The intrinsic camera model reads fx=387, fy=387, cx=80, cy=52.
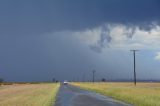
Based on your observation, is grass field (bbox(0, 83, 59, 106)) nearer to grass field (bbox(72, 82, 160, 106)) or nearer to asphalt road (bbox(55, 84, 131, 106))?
asphalt road (bbox(55, 84, 131, 106))

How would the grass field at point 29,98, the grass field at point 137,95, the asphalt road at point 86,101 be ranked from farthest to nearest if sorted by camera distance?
1. the grass field at point 29,98
2. the grass field at point 137,95
3. the asphalt road at point 86,101

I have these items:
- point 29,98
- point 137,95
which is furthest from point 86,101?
point 29,98

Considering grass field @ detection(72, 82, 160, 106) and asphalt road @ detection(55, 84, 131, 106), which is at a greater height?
grass field @ detection(72, 82, 160, 106)

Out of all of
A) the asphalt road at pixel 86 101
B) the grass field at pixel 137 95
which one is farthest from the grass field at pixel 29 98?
the grass field at pixel 137 95

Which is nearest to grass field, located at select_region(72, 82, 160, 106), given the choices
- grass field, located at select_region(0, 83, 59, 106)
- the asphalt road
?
the asphalt road

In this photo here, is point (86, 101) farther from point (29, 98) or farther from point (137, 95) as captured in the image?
point (29, 98)

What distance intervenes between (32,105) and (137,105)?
914 cm

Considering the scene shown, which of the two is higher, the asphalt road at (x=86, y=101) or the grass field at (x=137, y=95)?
the grass field at (x=137, y=95)

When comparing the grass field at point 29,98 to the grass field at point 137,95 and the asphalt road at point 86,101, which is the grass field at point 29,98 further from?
the grass field at point 137,95

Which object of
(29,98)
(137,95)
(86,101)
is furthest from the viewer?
(137,95)

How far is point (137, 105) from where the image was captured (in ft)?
111

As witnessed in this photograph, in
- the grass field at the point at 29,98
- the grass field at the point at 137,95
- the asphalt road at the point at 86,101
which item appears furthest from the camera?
the grass field at the point at 29,98

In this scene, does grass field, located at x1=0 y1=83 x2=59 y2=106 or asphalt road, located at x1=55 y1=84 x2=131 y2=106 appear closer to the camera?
asphalt road, located at x1=55 y1=84 x2=131 y2=106

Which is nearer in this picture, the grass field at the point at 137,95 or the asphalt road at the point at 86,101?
the asphalt road at the point at 86,101
